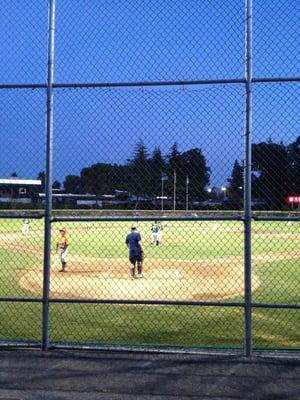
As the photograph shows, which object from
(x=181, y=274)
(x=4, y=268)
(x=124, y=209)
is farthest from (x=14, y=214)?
(x=4, y=268)

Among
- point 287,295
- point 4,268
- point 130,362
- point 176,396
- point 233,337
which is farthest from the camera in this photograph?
point 4,268

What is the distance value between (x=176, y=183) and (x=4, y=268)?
14.3 m

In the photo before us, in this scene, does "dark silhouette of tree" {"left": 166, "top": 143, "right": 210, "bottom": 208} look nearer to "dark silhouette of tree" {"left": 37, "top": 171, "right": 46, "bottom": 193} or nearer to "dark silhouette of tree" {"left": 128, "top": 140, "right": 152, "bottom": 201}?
"dark silhouette of tree" {"left": 128, "top": 140, "right": 152, "bottom": 201}

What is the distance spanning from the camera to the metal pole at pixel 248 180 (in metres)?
6.32

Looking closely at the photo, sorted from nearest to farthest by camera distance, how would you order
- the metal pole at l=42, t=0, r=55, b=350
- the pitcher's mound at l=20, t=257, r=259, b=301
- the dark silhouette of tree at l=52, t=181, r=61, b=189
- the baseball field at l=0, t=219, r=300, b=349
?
the metal pole at l=42, t=0, r=55, b=350 → the dark silhouette of tree at l=52, t=181, r=61, b=189 → the baseball field at l=0, t=219, r=300, b=349 → the pitcher's mound at l=20, t=257, r=259, b=301

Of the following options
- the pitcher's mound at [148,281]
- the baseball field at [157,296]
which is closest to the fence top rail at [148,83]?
the baseball field at [157,296]

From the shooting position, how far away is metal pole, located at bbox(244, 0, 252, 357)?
20.7 feet

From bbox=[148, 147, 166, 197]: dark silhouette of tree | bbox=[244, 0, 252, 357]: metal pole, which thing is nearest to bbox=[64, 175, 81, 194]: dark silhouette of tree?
bbox=[148, 147, 166, 197]: dark silhouette of tree

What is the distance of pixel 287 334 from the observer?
9.30 metres

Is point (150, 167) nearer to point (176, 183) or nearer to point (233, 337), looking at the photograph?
point (176, 183)

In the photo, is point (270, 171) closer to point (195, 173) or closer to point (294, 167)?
point (294, 167)

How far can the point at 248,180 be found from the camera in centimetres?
648

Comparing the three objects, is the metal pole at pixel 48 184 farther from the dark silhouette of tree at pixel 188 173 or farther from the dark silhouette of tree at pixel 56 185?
the dark silhouette of tree at pixel 188 173

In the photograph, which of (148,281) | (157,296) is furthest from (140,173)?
(148,281)
